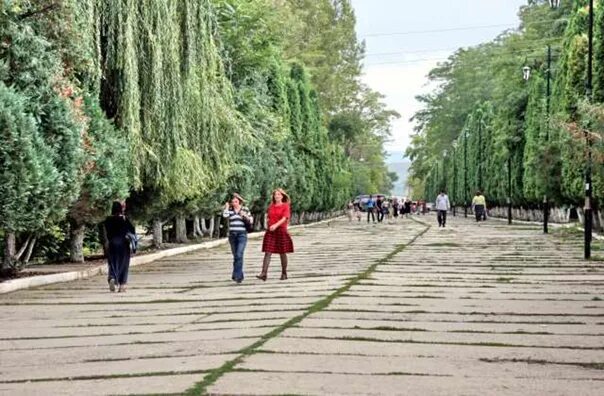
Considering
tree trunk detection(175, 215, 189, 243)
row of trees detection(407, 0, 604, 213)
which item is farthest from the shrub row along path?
tree trunk detection(175, 215, 189, 243)

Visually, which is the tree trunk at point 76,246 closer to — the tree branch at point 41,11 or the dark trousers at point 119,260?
the dark trousers at point 119,260

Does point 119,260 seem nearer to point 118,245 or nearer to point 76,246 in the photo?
point 118,245

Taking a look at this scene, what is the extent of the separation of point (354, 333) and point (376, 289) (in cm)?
513

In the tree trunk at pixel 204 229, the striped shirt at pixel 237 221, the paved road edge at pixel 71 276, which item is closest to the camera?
the paved road edge at pixel 71 276

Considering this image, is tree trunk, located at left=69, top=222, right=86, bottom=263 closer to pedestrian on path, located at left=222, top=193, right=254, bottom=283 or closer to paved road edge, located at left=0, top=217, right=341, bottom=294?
paved road edge, located at left=0, top=217, right=341, bottom=294

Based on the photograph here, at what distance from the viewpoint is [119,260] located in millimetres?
15844

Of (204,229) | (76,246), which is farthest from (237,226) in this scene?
(204,229)

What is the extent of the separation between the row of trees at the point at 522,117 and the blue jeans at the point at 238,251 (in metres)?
8.11

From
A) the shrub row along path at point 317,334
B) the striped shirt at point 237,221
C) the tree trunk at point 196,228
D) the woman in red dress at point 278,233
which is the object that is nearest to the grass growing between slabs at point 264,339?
the shrub row along path at point 317,334

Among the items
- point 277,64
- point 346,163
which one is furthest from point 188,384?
point 346,163

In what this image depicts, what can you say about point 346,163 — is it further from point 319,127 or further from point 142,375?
point 142,375

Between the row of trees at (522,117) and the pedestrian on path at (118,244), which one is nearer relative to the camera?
the pedestrian on path at (118,244)

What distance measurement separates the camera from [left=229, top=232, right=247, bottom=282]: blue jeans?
17.0 m

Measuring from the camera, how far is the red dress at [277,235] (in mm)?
17609
